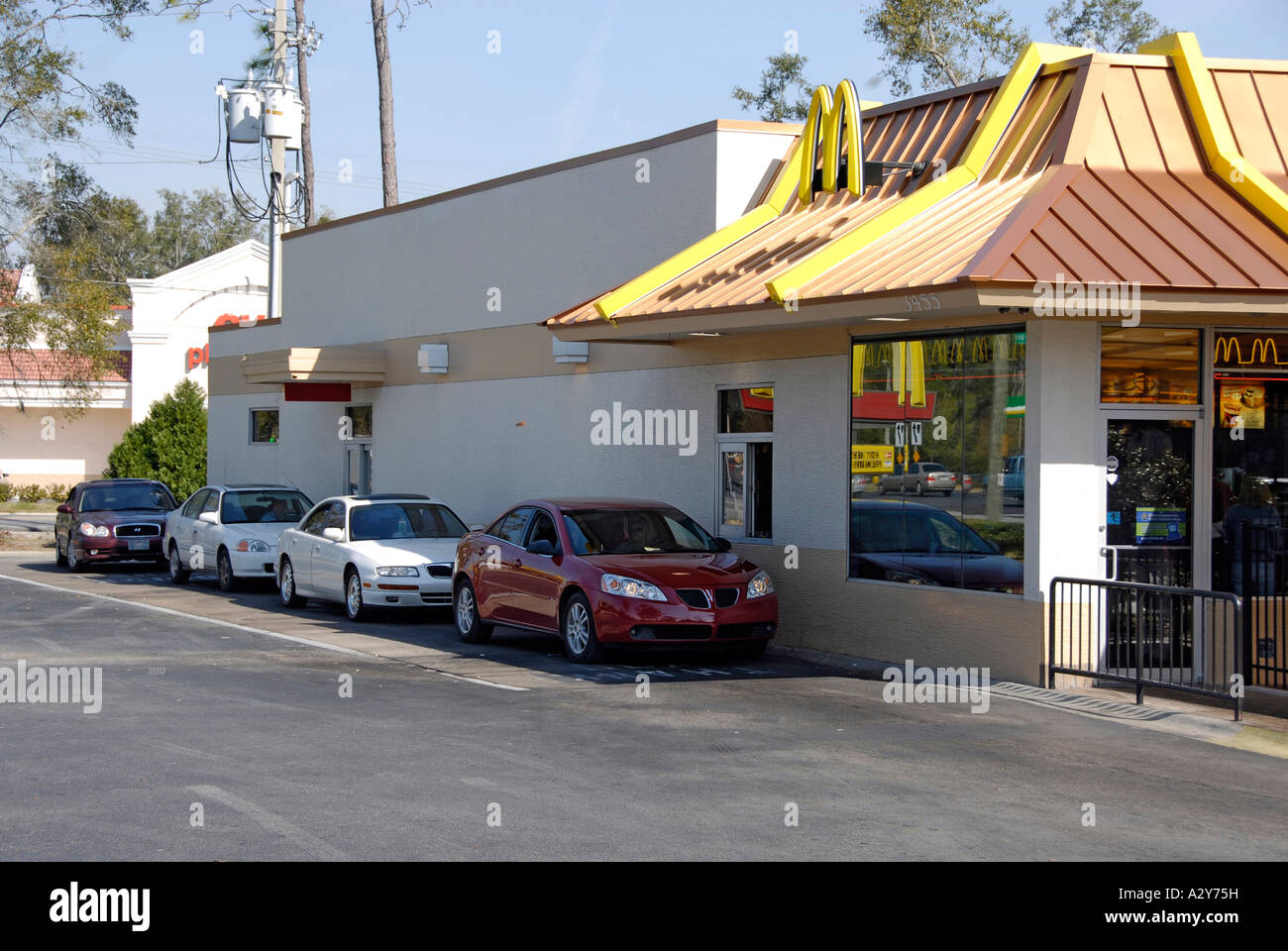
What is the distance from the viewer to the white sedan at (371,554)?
17.4m

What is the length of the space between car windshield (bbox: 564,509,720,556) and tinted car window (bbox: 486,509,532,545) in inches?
25.7

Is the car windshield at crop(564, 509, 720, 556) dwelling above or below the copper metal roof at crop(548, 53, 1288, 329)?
below

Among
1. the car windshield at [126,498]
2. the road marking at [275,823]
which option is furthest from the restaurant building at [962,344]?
the car windshield at [126,498]

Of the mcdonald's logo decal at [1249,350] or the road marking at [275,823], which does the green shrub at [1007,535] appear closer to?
the mcdonald's logo decal at [1249,350]

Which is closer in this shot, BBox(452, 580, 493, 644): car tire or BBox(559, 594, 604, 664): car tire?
BBox(559, 594, 604, 664): car tire

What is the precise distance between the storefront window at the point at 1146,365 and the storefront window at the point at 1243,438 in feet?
0.93

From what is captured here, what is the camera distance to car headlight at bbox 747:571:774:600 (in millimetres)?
13656

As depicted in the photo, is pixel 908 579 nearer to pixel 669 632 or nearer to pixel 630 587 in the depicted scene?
pixel 669 632

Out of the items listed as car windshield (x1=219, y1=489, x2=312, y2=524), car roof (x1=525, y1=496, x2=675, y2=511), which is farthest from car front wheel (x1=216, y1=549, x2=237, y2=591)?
car roof (x1=525, y1=496, x2=675, y2=511)

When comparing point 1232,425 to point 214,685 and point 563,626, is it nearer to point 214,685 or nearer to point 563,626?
point 563,626

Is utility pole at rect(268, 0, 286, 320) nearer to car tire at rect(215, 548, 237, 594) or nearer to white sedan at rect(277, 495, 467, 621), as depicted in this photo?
car tire at rect(215, 548, 237, 594)

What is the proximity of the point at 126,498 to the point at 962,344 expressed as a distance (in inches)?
719

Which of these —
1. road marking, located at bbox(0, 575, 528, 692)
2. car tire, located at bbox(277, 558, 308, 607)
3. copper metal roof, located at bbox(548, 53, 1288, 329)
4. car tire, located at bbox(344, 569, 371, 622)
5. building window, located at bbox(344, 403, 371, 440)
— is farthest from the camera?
building window, located at bbox(344, 403, 371, 440)
